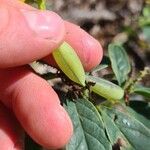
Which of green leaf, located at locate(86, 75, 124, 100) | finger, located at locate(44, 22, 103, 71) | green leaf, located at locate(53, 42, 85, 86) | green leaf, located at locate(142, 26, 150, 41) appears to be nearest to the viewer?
green leaf, located at locate(53, 42, 85, 86)

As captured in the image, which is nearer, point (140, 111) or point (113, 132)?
point (113, 132)

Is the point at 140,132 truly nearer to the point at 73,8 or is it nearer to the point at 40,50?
the point at 40,50

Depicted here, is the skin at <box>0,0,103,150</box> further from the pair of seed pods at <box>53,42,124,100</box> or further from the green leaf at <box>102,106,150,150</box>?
the green leaf at <box>102,106,150,150</box>

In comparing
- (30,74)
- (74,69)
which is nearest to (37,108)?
(30,74)

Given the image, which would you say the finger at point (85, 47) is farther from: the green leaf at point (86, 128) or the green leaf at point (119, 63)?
the green leaf at point (86, 128)

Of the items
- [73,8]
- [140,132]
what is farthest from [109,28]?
[140,132]

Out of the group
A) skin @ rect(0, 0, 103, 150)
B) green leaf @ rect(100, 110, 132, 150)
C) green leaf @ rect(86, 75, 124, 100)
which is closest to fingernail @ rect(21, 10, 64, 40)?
skin @ rect(0, 0, 103, 150)

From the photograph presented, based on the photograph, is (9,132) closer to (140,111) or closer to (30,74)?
(30,74)
